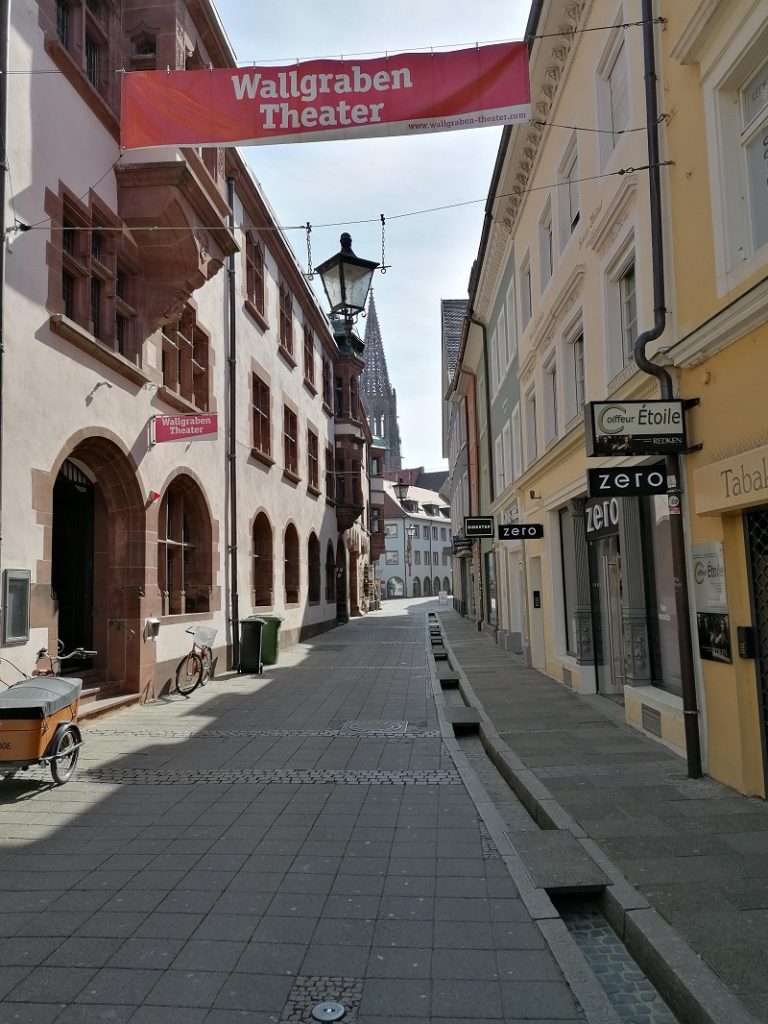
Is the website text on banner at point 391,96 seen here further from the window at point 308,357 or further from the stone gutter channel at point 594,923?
the window at point 308,357

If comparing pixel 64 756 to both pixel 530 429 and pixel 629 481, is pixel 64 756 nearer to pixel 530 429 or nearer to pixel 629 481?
pixel 629 481

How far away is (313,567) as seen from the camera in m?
27.7

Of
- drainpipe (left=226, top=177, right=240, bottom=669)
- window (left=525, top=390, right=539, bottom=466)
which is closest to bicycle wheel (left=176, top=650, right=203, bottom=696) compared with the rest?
drainpipe (left=226, top=177, right=240, bottom=669)

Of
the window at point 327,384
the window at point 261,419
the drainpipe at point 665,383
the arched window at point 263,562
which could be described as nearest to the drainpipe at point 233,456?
the window at point 261,419

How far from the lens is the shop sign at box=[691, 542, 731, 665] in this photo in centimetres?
646

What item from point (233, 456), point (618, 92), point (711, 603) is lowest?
point (711, 603)

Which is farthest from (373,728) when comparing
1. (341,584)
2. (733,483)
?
(341,584)

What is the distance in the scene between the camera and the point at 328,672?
→ 1608 cm

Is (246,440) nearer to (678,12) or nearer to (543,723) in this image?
(543,723)

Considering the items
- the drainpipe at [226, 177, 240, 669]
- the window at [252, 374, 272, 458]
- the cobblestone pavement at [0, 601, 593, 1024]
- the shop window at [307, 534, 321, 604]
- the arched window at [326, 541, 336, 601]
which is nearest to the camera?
the cobblestone pavement at [0, 601, 593, 1024]

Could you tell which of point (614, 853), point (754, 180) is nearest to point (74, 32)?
point (754, 180)

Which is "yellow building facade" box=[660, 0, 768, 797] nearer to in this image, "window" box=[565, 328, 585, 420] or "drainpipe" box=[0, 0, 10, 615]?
"window" box=[565, 328, 585, 420]

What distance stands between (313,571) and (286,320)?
8625mm

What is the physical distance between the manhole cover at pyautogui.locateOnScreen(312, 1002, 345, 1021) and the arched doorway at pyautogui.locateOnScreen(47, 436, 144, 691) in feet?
30.0
